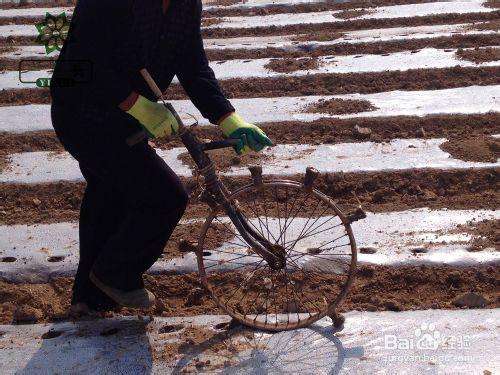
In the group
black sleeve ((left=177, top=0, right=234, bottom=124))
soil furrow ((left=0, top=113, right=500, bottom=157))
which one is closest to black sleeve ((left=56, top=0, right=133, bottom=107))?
black sleeve ((left=177, top=0, right=234, bottom=124))

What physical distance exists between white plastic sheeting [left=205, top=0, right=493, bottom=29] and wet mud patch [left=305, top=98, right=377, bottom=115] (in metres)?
2.61

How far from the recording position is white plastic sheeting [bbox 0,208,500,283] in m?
3.95

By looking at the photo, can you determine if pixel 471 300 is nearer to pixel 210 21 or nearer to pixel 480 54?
pixel 480 54

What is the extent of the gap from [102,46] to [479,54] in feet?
15.8

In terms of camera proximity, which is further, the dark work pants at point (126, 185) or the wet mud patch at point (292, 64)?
the wet mud patch at point (292, 64)

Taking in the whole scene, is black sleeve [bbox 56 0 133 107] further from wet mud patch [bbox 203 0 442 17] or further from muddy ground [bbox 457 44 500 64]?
wet mud patch [bbox 203 0 442 17]

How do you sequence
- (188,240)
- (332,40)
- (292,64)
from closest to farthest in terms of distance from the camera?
(188,240), (292,64), (332,40)

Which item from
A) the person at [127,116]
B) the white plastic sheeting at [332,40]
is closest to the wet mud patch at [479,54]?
the white plastic sheeting at [332,40]

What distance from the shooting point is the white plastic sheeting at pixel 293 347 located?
10.2 ft

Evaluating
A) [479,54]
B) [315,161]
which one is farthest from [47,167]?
[479,54]

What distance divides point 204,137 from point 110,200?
86.4 inches

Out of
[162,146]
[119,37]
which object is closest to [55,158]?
[162,146]

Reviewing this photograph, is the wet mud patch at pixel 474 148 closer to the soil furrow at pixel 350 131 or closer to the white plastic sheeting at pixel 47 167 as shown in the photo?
the soil furrow at pixel 350 131

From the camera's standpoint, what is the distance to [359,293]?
147 inches
